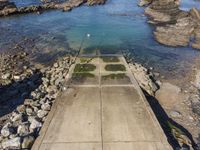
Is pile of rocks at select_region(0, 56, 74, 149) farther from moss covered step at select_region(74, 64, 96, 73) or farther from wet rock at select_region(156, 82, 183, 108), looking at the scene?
wet rock at select_region(156, 82, 183, 108)

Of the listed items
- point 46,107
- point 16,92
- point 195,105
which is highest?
point 46,107

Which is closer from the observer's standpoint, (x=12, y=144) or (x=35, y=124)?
(x=12, y=144)

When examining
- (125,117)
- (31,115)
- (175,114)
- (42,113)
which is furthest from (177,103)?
(31,115)

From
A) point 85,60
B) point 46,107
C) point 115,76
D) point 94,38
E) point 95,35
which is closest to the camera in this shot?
point 46,107

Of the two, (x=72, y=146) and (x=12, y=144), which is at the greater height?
(x=72, y=146)

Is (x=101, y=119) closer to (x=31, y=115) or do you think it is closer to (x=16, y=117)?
(x=31, y=115)

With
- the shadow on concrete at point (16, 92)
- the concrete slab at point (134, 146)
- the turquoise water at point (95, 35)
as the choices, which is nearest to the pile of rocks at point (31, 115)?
the shadow on concrete at point (16, 92)

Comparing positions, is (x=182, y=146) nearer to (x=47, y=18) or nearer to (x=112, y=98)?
(x=112, y=98)

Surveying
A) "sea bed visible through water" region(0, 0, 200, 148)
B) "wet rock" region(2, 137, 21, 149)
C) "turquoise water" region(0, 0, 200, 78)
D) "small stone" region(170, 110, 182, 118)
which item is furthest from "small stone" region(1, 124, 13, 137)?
"turquoise water" region(0, 0, 200, 78)
